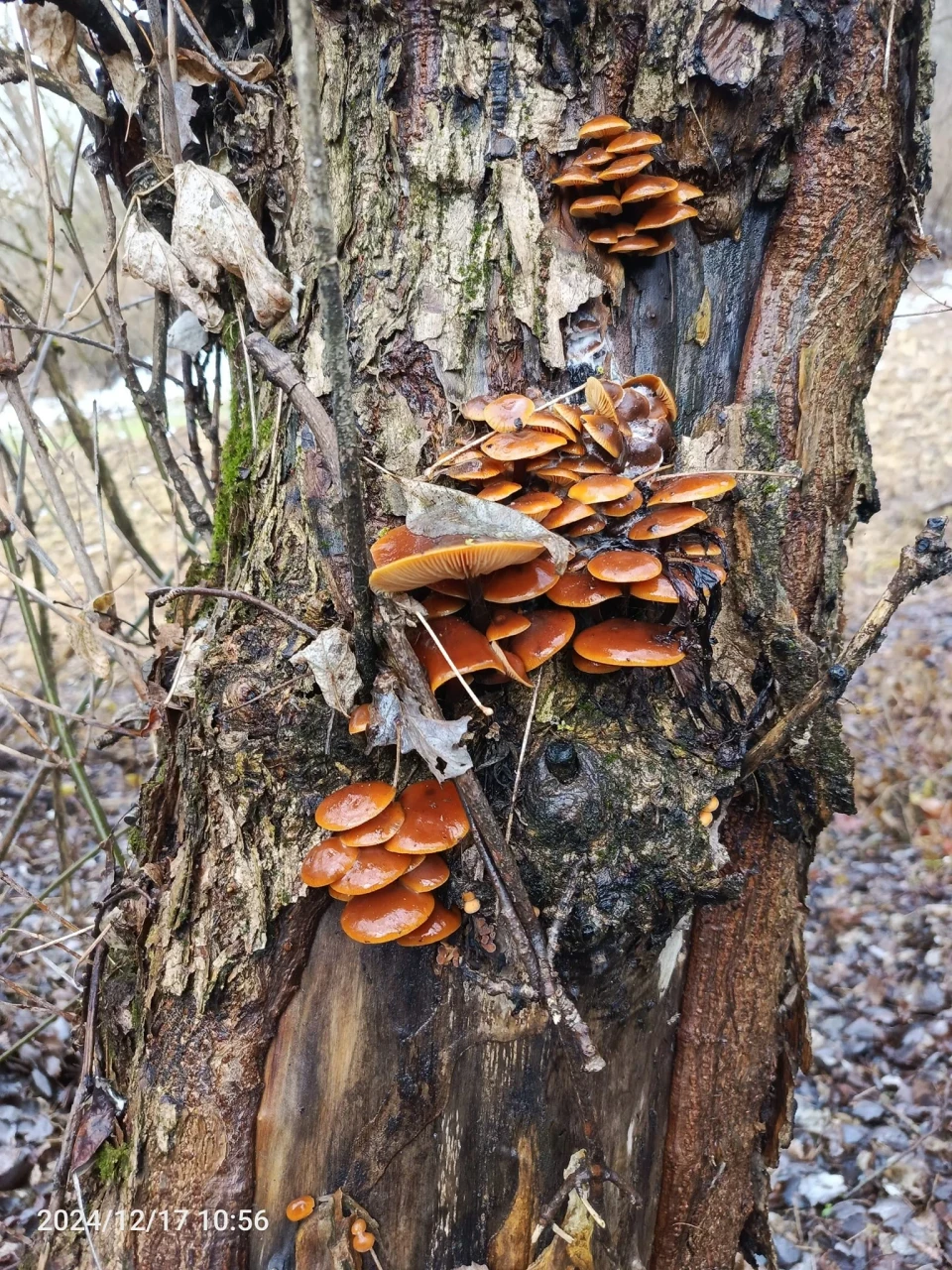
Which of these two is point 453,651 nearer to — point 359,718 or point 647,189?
point 359,718

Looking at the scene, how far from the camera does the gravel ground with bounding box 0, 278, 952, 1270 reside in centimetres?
379

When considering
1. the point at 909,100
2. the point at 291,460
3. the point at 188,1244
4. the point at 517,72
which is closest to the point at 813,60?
the point at 909,100

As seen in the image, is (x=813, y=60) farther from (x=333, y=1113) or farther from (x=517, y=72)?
(x=333, y=1113)

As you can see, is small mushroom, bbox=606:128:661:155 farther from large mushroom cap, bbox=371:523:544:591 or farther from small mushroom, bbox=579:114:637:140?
large mushroom cap, bbox=371:523:544:591

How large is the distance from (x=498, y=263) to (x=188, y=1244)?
2832 millimetres

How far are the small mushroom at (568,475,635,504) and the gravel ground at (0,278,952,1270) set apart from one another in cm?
105

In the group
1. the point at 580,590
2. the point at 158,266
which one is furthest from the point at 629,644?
the point at 158,266

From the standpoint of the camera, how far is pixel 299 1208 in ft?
7.27

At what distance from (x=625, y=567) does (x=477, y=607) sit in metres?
0.38

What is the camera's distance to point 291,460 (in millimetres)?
2355

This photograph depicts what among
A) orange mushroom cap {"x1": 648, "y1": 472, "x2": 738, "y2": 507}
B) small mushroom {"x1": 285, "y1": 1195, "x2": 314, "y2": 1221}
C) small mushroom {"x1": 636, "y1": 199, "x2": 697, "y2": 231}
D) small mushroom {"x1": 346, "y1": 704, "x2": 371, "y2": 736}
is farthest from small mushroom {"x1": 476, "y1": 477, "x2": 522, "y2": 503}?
small mushroom {"x1": 285, "y1": 1195, "x2": 314, "y2": 1221}

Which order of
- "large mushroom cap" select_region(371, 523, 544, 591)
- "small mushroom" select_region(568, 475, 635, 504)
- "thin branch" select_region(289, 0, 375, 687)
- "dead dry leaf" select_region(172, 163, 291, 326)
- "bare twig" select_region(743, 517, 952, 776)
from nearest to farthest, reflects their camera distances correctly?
1. "thin branch" select_region(289, 0, 375, 687)
2. "large mushroom cap" select_region(371, 523, 544, 591)
3. "bare twig" select_region(743, 517, 952, 776)
4. "small mushroom" select_region(568, 475, 635, 504)
5. "dead dry leaf" select_region(172, 163, 291, 326)

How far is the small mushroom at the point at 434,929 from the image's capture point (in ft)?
6.92

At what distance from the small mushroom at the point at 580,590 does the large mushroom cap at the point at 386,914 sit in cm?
83
